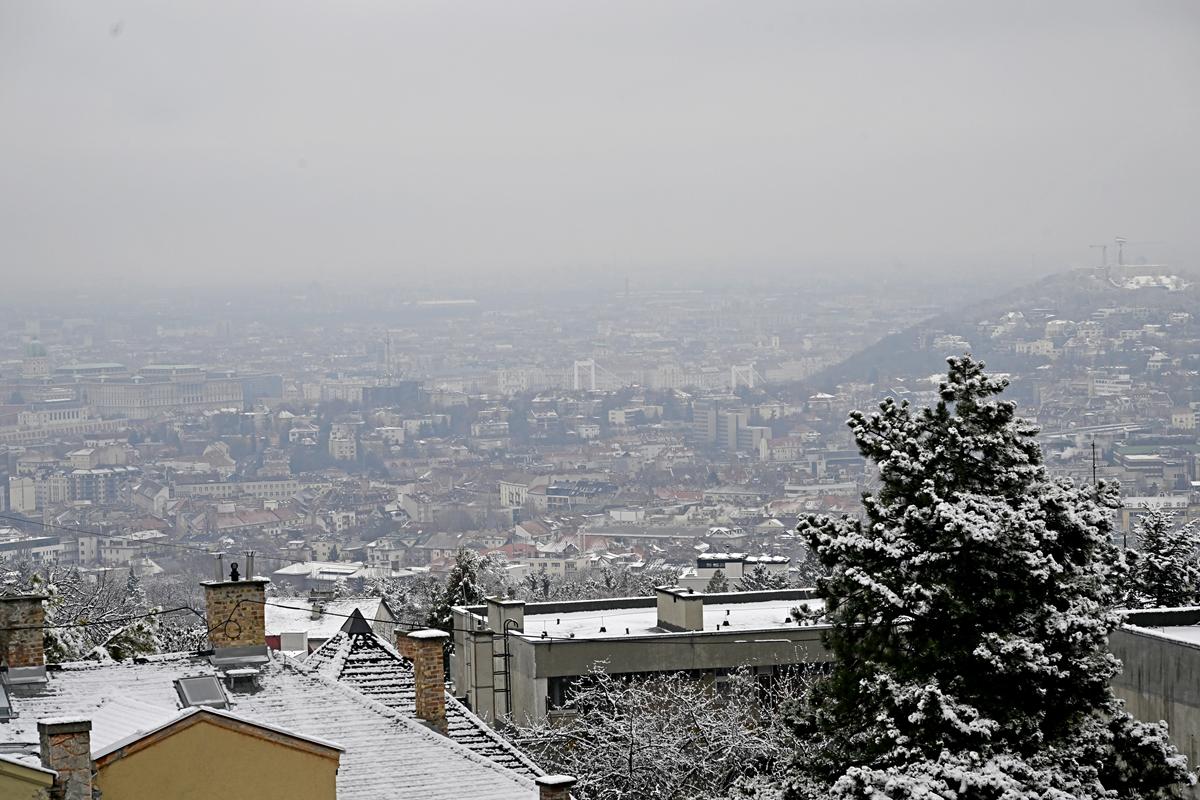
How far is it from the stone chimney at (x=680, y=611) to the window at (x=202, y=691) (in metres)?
17.5

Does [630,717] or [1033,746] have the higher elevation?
[1033,746]

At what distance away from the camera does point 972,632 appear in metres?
12.0

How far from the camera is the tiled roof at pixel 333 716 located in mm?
12055

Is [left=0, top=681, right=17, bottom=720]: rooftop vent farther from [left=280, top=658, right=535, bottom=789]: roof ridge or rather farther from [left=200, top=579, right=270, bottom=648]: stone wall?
[left=280, top=658, right=535, bottom=789]: roof ridge

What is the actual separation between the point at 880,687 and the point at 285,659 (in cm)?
423

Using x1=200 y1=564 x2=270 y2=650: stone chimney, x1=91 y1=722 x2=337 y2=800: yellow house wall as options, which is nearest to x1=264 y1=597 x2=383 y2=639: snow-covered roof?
x1=200 y1=564 x2=270 y2=650: stone chimney

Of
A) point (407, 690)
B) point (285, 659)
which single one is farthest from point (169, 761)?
point (407, 690)

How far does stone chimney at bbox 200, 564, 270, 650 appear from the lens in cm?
1320

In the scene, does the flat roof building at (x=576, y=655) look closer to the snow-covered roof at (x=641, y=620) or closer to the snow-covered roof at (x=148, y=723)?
the snow-covered roof at (x=641, y=620)

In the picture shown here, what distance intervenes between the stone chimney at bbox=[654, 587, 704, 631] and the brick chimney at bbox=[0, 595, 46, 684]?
17.7m

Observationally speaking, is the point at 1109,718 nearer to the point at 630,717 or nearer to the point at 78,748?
the point at 78,748

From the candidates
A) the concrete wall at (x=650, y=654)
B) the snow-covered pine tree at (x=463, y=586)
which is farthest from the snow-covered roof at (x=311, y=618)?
the concrete wall at (x=650, y=654)

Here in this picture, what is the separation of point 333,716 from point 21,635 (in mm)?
2044

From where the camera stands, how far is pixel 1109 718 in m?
12.3
